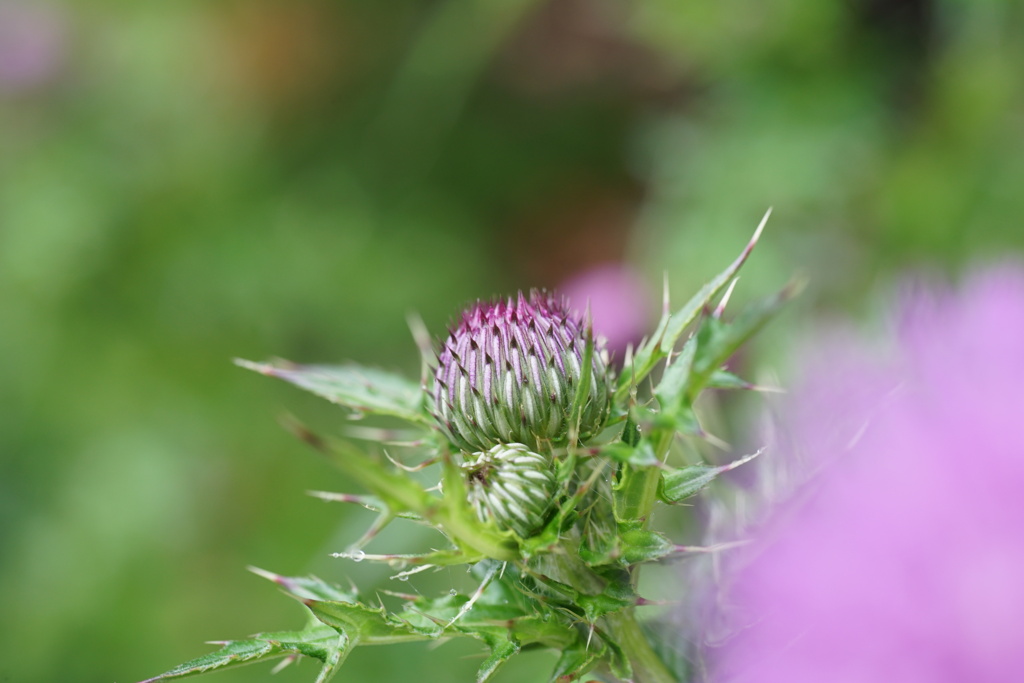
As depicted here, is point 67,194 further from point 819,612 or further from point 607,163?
point 819,612

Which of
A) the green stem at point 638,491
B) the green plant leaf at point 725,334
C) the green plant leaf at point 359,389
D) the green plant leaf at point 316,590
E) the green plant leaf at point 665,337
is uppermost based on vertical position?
the green plant leaf at point 725,334

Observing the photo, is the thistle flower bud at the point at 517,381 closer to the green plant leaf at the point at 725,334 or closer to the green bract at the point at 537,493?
the green bract at the point at 537,493

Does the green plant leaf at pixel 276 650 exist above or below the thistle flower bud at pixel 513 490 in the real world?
below

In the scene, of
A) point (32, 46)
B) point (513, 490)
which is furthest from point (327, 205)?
point (513, 490)

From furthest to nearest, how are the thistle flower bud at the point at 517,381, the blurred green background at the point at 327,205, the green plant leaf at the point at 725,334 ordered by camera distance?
the blurred green background at the point at 327,205 → the thistle flower bud at the point at 517,381 → the green plant leaf at the point at 725,334

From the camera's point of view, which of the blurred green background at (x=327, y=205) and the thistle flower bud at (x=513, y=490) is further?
the blurred green background at (x=327, y=205)

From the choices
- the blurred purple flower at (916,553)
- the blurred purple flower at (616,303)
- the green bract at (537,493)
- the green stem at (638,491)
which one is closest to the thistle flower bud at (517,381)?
the green bract at (537,493)

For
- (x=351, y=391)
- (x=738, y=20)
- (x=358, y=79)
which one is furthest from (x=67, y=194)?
(x=351, y=391)

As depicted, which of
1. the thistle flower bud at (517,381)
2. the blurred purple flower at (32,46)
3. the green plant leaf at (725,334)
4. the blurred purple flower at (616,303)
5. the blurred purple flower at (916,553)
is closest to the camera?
the blurred purple flower at (916,553)
